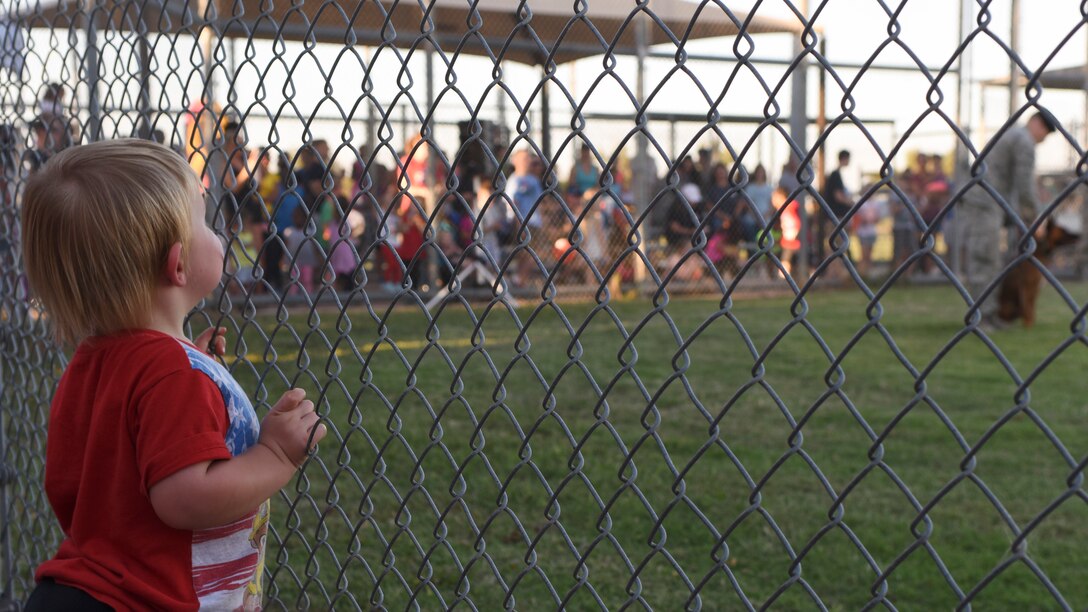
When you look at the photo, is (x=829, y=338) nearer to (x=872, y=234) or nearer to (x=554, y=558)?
(x=554, y=558)

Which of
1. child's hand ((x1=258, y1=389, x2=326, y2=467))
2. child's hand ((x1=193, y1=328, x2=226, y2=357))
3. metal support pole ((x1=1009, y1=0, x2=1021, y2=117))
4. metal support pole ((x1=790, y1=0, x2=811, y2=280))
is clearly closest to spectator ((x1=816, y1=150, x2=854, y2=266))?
metal support pole ((x1=790, y1=0, x2=811, y2=280))

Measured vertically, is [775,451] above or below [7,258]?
below

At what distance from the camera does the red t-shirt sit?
64.6 inches

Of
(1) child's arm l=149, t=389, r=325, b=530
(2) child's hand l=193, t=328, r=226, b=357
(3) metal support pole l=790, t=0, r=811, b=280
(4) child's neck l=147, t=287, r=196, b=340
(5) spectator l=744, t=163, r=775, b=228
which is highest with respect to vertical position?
(3) metal support pole l=790, t=0, r=811, b=280

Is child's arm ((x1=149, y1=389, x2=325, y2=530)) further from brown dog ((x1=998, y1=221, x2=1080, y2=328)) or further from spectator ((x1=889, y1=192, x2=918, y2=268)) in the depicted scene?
spectator ((x1=889, y1=192, x2=918, y2=268))

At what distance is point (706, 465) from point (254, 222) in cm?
734

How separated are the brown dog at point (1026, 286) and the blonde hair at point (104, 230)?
27.1 feet

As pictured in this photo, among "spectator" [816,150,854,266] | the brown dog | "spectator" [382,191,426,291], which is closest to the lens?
the brown dog

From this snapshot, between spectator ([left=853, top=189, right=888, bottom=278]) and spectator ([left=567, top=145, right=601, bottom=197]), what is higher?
spectator ([left=567, top=145, right=601, bottom=197])

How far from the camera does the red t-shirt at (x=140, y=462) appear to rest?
1.64 meters

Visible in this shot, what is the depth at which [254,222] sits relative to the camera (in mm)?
11016

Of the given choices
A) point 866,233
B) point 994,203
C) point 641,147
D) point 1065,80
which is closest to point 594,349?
point 994,203

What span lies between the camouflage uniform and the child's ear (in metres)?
6.99

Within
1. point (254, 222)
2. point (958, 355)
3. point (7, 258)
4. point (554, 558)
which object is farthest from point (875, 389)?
point (254, 222)
